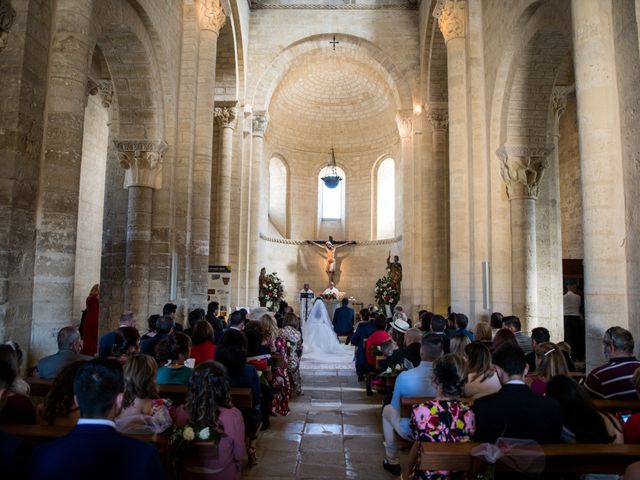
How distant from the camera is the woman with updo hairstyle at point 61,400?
115 inches

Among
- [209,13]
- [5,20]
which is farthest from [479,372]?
[209,13]

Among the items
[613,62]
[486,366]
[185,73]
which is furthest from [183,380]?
[185,73]

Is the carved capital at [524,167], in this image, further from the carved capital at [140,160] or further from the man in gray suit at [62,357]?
the man in gray suit at [62,357]

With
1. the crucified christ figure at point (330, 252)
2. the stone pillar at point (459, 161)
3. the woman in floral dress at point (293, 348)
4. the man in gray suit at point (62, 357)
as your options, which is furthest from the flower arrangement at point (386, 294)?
the man in gray suit at point (62, 357)

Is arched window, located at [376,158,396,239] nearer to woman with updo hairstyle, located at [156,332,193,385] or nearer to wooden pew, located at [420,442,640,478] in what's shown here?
woman with updo hairstyle, located at [156,332,193,385]

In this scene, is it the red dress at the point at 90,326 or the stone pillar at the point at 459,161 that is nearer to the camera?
the red dress at the point at 90,326

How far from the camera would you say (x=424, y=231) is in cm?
1786

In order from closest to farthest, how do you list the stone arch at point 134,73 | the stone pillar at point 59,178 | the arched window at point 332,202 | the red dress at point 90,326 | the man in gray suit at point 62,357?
the man in gray suit at point 62,357, the stone pillar at point 59,178, the red dress at point 90,326, the stone arch at point 134,73, the arched window at point 332,202

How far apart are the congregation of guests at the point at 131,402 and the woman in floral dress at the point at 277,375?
293mm

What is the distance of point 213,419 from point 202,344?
299 centimetres

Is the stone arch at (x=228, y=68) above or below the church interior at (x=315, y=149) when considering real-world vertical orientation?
above

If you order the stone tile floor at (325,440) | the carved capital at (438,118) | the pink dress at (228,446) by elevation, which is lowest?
the stone tile floor at (325,440)

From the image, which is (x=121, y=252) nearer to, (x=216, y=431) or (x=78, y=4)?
(x=78, y=4)

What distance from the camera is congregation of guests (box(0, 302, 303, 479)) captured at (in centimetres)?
200
